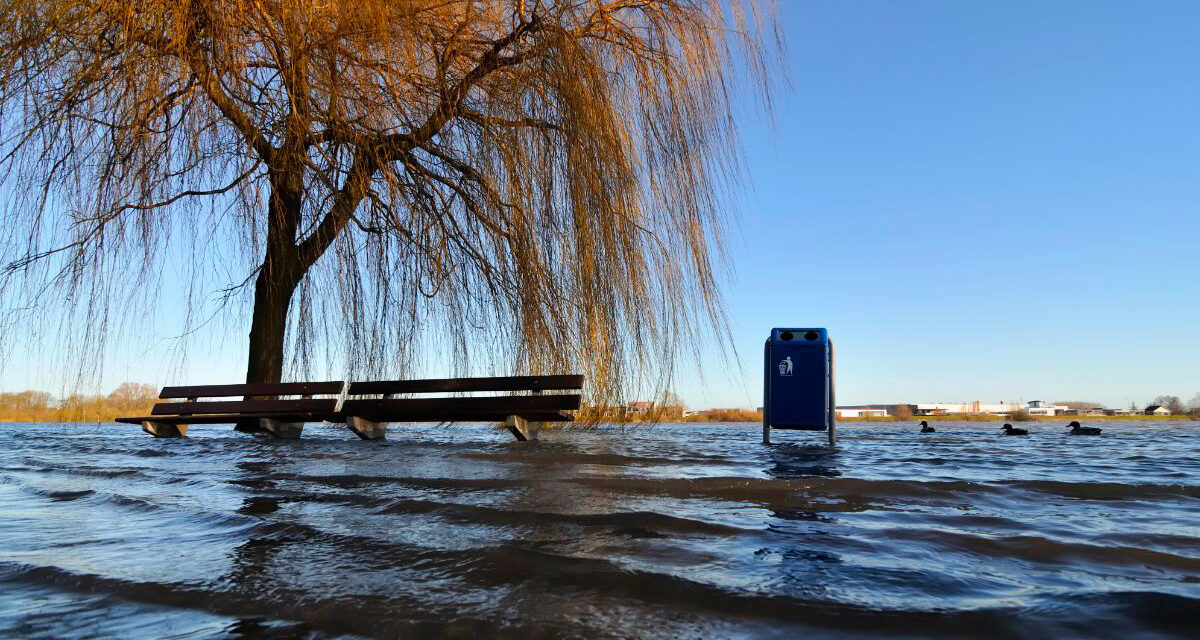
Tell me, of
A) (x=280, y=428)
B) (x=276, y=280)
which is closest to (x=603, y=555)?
(x=276, y=280)

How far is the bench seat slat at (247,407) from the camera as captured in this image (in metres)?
7.42

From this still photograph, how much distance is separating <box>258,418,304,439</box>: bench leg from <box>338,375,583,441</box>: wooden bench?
1598mm

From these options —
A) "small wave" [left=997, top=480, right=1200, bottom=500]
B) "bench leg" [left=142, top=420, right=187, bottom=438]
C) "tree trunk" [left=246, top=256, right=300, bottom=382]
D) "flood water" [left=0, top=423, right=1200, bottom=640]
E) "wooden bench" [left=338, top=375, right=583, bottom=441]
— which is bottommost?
"bench leg" [left=142, top=420, right=187, bottom=438]

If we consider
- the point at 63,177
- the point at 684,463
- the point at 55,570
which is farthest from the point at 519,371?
the point at 55,570

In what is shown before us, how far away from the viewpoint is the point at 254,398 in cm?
839

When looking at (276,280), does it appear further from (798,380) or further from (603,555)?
(603,555)

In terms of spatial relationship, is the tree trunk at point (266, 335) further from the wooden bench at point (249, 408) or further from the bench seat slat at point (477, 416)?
the bench seat slat at point (477, 416)

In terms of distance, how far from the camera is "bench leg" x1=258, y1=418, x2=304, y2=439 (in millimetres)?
Result: 8453

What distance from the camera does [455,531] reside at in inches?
95.6

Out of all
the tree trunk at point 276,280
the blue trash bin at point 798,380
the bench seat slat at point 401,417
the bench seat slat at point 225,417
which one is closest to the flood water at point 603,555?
the bench seat slat at point 401,417

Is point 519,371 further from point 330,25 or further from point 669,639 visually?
point 669,639

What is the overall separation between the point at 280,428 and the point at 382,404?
90.0 inches

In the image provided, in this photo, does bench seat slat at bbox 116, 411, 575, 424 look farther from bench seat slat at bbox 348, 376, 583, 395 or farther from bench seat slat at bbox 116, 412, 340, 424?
bench seat slat at bbox 348, 376, 583, 395

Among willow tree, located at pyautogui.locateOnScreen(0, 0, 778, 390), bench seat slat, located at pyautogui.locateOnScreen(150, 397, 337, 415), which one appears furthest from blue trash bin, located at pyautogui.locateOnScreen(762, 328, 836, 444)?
bench seat slat, located at pyautogui.locateOnScreen(150, 397, 337, 415)
